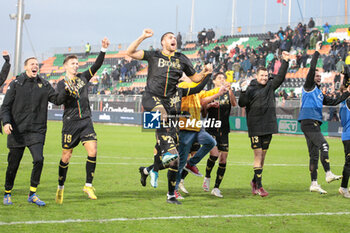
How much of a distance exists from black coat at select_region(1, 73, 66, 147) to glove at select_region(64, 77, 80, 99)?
0.36 meters

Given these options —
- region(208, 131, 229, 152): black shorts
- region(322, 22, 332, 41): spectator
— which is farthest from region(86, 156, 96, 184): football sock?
region(322, 22, 332, 41): spectator

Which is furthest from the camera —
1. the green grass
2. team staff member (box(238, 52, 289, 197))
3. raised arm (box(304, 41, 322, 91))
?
raised arm (box(304, 41, 322, 91))

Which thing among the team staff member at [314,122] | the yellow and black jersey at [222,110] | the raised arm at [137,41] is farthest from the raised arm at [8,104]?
the team staff member at [314,122]

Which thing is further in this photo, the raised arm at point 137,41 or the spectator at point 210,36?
the spectator at point 210,36

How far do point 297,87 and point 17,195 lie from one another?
93.9 ft

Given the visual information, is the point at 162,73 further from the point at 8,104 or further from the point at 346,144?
the point at 346,144

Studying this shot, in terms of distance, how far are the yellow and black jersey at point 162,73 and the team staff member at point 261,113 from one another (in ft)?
6.40

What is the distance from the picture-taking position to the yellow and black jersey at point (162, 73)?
24.8ft

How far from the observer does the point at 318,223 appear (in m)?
6.32

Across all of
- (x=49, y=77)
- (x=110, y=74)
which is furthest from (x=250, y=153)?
(x=49, y=77)

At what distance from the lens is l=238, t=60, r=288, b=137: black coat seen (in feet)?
29.5

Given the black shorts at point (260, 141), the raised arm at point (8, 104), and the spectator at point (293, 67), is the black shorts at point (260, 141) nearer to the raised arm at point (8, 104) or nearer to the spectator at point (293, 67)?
the raised arm at point (8, 104)

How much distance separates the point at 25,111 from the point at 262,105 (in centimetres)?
427

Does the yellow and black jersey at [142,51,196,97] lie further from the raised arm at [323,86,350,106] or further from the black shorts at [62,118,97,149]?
the raised arm at [323,86,350,106]
